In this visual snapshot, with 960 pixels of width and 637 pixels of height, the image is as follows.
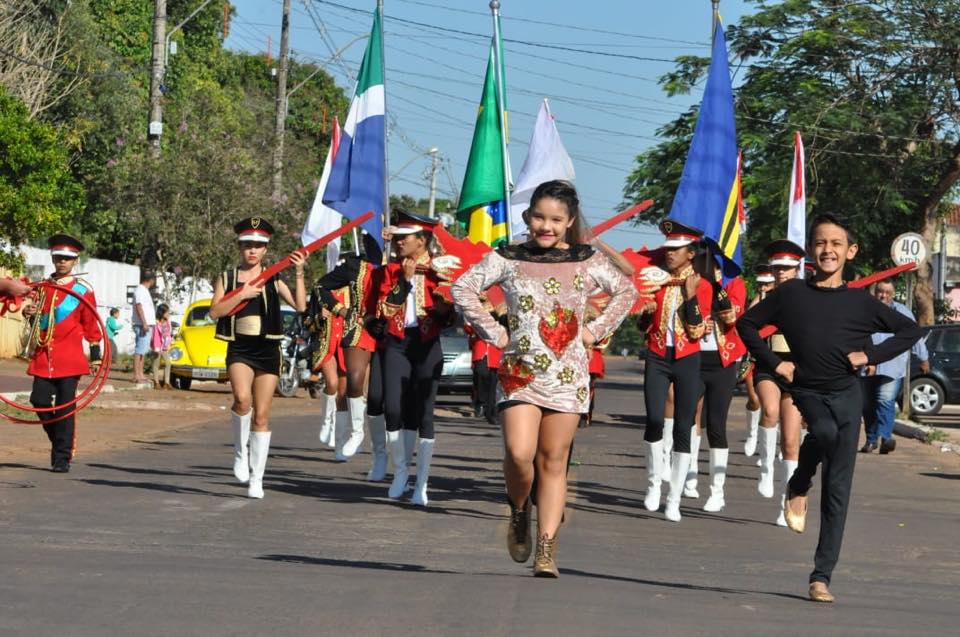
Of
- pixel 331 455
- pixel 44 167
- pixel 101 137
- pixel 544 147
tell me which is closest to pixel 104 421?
pixel 331 455

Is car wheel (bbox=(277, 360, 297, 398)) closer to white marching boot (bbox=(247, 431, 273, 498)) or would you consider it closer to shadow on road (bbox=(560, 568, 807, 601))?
white marching boot (bbox=(247, 431, 273, 498))

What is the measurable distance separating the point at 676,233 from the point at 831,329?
348 centimetres

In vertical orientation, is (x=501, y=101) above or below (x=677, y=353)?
above

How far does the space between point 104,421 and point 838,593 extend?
1366 centimetres

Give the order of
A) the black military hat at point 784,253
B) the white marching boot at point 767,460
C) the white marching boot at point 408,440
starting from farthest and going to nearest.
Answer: the white marching boot at point 767,460, the white marching boot at point 408,440, the black military hat at point 784,253

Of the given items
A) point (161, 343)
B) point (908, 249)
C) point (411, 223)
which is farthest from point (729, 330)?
point (161, 343)

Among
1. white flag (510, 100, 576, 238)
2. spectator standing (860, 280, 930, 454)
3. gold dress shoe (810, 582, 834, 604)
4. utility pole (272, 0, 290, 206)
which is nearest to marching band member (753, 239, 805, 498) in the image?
gold dress shoe (810, 582, 834, 604)

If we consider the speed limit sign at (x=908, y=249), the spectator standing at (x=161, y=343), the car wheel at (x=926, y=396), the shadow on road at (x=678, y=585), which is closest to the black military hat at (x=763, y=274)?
the shadow on road at (x=678, y=585)

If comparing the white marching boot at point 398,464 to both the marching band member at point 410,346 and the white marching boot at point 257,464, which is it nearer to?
the marching band member at point 410,346

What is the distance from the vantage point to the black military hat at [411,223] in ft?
39.9

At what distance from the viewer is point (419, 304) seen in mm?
12297

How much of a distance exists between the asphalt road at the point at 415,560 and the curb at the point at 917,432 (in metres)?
5.69

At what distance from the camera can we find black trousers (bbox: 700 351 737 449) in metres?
12.7

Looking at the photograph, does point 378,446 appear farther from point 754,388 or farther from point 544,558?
point 544,558
